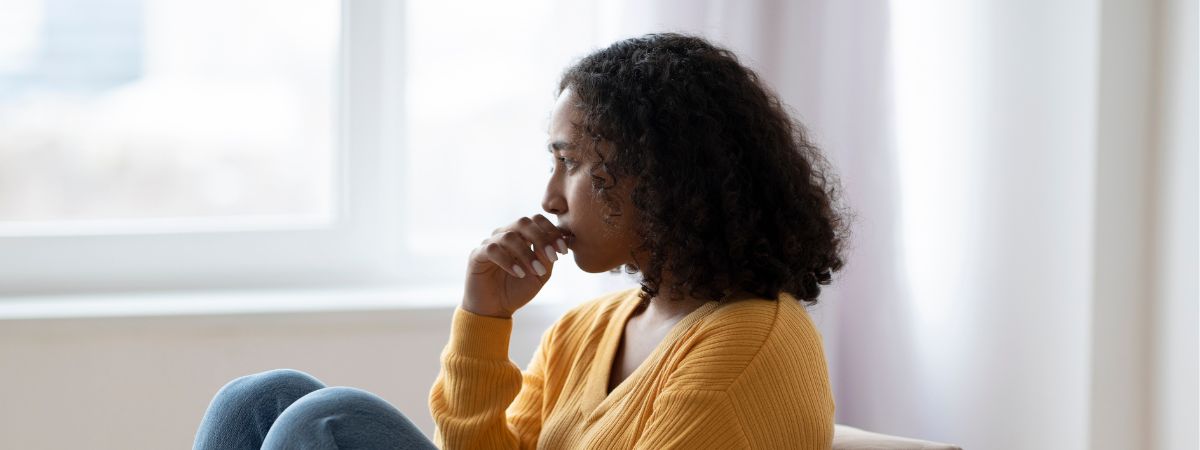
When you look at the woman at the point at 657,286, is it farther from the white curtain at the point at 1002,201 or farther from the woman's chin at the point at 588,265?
the white curtain at the point at 1002,201

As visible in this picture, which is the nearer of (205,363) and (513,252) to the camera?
(513,252)

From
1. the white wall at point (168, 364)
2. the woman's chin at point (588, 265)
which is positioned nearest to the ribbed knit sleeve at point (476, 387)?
the woman's chin at point (588, 265)

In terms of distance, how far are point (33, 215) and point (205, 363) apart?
1.69ft

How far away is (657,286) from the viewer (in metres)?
1.27

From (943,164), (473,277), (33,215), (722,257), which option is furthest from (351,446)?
(33,215)

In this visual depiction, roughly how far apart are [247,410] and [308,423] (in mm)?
181

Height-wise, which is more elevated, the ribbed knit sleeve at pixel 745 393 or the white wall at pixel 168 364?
the ribbed knit sleeve at pixel 745 393

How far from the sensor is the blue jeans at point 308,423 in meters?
1.12

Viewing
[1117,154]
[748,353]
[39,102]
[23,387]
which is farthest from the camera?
[39,102]

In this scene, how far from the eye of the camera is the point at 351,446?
44.2 inches

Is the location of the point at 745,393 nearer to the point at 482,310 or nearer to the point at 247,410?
the point at 482,310

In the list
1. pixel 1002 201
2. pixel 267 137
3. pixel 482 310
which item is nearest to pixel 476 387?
pixel 482 310

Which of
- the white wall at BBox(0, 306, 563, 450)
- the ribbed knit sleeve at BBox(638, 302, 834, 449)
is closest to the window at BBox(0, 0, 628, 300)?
the white wall at BBox(0, 306, 563, 450)

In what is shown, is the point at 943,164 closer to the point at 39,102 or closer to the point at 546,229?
the point at 546,229
